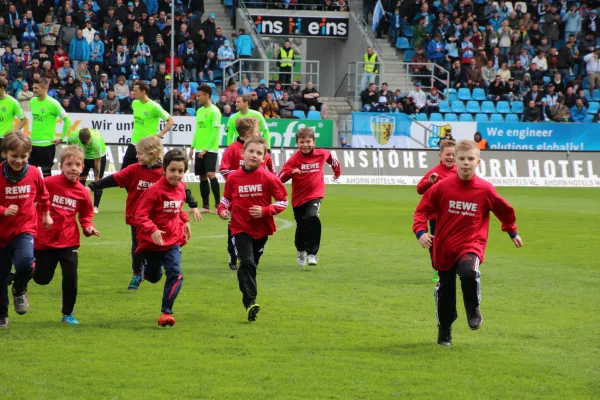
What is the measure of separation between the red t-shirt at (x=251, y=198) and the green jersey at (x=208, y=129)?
394 inches

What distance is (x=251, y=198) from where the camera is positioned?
927 cm

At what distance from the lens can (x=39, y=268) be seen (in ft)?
28.8

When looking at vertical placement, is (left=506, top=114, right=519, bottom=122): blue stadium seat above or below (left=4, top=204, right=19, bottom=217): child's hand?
above

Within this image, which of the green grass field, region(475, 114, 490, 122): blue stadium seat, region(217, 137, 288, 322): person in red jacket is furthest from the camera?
region(475, 114, 490, 122): blue stadium seat

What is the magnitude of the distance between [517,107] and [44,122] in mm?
23643

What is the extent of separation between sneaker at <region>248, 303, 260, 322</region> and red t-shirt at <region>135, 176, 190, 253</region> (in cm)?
83

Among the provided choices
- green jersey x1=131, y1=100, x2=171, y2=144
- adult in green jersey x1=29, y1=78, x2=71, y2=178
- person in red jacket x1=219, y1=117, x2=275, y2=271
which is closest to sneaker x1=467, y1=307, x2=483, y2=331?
person in red jacket x1=219, y1=117, x2=275, y2=271

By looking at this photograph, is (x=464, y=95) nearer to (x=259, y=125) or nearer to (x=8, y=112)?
(x=259, y=125)

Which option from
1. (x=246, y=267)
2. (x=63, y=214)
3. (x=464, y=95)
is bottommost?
(x=246, y=267)

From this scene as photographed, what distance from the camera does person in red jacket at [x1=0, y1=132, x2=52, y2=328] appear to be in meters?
8.17

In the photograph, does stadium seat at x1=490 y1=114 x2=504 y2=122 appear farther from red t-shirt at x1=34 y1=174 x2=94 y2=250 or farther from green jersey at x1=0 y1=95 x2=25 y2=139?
red t-shirt at x1=34 y1=174 x2=94 y2=250

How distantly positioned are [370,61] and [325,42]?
5.85 m

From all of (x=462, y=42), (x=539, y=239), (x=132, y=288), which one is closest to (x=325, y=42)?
(x=462, y=42)

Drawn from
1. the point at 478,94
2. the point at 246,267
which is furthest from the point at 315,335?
the point at 478,94
